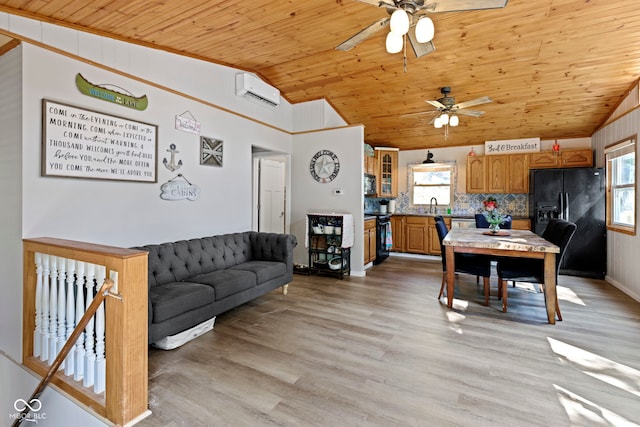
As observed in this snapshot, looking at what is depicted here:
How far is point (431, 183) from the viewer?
6.99 metres

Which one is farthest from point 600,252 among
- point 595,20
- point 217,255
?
point 217,255

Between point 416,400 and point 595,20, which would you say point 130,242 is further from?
point 595,20

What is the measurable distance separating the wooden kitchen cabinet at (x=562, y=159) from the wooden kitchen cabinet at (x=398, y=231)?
2664 millimetres

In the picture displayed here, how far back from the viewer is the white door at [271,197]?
564cm

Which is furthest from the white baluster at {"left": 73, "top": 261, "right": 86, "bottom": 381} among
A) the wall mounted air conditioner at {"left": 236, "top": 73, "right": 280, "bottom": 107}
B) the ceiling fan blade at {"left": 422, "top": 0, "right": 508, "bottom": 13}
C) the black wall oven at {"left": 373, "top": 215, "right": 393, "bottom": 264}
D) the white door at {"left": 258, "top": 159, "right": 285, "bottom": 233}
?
the black wall oven at {"left": 373, "top": 215, "right": 393, "bottom": 264}

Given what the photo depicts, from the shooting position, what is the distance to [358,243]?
5.07 metres

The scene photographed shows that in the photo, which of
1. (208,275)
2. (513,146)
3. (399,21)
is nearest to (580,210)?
(513,146)

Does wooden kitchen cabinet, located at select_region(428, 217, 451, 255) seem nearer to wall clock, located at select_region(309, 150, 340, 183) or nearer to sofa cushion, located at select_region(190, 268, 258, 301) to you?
wall clock, located at select_region(309, 150, 340, 183)

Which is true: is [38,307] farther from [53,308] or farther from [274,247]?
[274,247]

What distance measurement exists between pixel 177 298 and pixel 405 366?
194cm

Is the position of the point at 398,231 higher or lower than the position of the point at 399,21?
lower

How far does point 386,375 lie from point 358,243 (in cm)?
294

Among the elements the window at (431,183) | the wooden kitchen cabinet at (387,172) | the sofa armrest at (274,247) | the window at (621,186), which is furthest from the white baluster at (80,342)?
the window at (431,183)

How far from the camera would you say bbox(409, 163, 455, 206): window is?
6.83 m
